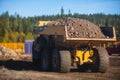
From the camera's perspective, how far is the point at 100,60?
1805cm

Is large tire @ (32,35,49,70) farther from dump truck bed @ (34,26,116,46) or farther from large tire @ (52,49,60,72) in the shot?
dump truck bed @ (34,26,116,46)

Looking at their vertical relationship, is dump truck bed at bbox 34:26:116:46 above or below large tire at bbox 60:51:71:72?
above

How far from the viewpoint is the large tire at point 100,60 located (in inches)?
710

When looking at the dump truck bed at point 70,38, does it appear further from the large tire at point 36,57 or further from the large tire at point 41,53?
the large tire at point 36,57

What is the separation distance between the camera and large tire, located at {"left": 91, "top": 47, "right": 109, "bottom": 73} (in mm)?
18031

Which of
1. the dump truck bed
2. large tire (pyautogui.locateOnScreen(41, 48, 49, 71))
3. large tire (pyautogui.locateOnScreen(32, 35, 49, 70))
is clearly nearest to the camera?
the dump truck bed

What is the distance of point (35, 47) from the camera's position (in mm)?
21531

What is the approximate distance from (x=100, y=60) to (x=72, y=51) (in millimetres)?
1480

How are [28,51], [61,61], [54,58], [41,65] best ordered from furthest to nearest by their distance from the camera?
[28,51], [41,65], [54,58], [61,61]

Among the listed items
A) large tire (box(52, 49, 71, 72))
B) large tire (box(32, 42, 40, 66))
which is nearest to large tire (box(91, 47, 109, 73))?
large tire (box(52, 49, 71, 72))

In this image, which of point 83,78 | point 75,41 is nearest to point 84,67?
Result: point 75,41

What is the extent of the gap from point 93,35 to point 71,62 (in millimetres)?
1761

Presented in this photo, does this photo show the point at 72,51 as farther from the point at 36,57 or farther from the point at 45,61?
the point at 36,57

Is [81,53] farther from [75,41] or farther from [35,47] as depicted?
[35,47]
